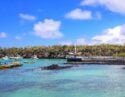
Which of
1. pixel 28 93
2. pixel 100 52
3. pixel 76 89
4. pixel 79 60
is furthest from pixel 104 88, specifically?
pixel 100 52

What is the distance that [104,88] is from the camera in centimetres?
4244

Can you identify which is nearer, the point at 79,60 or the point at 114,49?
the point at 79,60

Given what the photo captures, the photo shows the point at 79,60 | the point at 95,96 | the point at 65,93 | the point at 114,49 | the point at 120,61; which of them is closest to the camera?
the point at 95,96

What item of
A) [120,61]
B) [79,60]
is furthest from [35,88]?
[79,60]

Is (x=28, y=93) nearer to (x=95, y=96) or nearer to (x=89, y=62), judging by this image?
(x=95, y=96)

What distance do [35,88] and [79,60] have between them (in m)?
71.0

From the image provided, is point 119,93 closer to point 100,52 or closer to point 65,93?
point 65,93

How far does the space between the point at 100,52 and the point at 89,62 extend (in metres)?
89.7

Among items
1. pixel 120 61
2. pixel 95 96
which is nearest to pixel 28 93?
pixel 95 96

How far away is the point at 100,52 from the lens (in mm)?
196625

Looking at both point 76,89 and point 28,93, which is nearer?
point 28,93

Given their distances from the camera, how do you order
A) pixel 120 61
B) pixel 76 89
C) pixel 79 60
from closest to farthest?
pixel 76 89 → pixel 120 61 → pixel 79 60

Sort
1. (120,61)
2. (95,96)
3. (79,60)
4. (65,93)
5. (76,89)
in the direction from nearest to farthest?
(95,96) → (65,93) → (76,89) → (120,61) → (79,60)

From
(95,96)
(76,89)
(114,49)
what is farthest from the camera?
(114,49)
